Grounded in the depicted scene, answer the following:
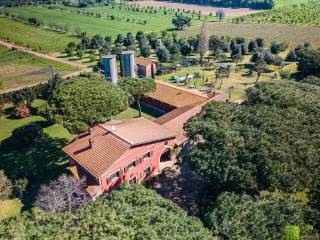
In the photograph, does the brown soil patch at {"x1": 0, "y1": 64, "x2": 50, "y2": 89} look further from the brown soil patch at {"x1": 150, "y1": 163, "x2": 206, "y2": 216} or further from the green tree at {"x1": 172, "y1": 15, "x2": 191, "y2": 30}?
the green tree at {"x1": 172, "y1": 15, "x2": 191, "y2": 30}

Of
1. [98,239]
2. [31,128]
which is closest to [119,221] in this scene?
[98,239]

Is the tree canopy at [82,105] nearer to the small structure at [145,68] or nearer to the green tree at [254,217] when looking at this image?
the green tree at [254,217]

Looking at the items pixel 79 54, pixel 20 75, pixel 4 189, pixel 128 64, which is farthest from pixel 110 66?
pixel 4 189

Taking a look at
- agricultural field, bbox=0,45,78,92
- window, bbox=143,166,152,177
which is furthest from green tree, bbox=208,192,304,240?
agricultural field, bbox=0,45,78,92

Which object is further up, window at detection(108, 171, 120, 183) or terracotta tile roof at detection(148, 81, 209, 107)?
terracotta tile roof at detection(148, 81, 209, 107)

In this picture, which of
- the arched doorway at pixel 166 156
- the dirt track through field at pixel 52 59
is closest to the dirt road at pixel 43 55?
the dirt track through field at pixel 52 59

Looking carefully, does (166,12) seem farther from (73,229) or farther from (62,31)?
(73,229)
